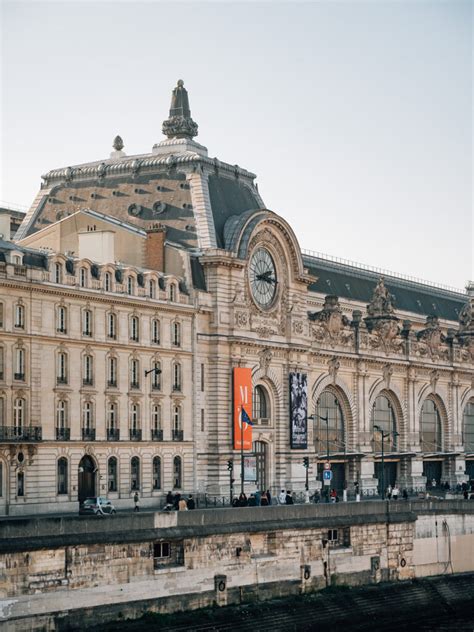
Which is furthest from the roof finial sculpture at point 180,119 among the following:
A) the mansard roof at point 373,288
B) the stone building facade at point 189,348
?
the mansard roof at point 373,288

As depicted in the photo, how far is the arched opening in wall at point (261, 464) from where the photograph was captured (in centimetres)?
11188

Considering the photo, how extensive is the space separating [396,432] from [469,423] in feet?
64.1

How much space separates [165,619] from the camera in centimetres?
7388

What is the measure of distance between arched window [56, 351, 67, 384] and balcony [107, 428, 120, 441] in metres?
5.18

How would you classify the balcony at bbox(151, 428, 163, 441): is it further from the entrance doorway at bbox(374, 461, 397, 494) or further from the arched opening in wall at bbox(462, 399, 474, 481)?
the arched opening in wall at bbox(462, 399, 474, 481)

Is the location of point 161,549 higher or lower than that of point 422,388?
lower

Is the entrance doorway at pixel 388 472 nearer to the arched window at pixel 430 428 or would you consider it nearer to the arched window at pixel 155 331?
the arched window at pixel 430 428

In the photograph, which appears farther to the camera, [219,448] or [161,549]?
[219,448]

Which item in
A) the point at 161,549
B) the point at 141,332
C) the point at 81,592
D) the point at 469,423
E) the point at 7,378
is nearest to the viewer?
the point at 81,592

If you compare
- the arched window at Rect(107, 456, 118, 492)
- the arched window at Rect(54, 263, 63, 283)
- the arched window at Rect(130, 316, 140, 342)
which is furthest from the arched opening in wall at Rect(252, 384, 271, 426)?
the arched window at Rect(54, 263, 63, 283)

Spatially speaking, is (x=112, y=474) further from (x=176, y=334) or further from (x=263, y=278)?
(x=263, y=278)

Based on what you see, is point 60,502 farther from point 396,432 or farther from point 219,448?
point 396,432

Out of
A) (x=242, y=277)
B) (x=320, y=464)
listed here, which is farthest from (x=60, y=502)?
(x=320, y=464)

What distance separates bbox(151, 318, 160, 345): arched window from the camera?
329 ft
